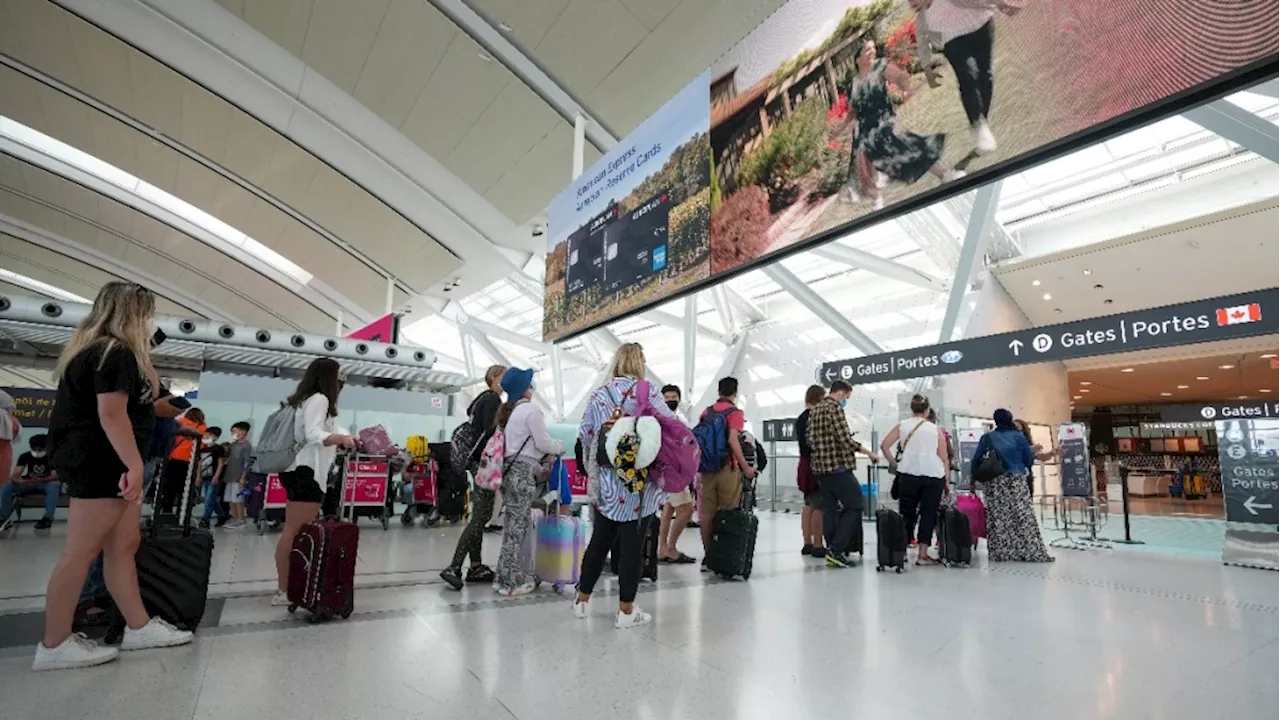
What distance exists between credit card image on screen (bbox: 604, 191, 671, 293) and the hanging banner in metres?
6.71

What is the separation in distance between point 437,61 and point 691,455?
8589 mm

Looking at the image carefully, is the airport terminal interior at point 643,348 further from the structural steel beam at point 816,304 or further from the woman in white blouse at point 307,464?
the structural steel beam at point 816,304

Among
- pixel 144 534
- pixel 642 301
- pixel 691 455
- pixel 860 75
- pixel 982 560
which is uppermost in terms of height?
pixel 860 75

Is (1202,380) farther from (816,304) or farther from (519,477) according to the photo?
(519,477)

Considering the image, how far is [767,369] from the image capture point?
1908cm

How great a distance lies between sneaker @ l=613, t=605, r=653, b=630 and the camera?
303 cm

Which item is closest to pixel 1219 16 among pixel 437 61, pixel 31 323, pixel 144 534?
pixel 144 534

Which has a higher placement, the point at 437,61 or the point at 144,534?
the point at 437,61

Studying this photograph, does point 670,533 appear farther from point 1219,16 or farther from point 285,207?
point 285,207

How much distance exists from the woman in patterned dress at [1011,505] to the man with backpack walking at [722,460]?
99.6 inches

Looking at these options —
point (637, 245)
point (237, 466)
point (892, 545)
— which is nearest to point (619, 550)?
point (892, 545)

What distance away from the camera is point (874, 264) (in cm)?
1256

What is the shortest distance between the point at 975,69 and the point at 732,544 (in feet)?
11.5

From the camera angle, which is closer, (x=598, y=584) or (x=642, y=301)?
(x=598, y=584)
